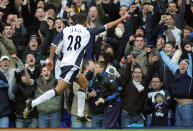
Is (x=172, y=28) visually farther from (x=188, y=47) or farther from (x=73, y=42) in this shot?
(x=73, y=42)

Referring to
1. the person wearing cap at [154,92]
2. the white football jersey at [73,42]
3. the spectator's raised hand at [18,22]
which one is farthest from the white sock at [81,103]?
the spectator's raised hand at [18,22]

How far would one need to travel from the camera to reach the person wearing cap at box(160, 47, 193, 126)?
12586mm

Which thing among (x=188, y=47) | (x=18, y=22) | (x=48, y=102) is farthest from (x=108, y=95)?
(x=18, y=22)

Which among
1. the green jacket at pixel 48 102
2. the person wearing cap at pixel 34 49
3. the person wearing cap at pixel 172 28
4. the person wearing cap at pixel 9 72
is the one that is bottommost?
the green jacket at pixel 48 102

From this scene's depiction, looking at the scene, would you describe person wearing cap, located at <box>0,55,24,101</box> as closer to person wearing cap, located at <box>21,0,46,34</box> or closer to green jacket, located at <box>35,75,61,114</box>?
green jacket, located at <box>35,75,61,114</box>

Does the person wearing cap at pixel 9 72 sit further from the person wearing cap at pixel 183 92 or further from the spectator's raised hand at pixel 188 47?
the spectator's raised hand at pixel 188 47

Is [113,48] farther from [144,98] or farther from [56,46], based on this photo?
[56,46]

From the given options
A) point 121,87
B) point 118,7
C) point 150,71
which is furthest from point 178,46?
point 118,7

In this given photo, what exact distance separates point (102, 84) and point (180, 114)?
6.16ft

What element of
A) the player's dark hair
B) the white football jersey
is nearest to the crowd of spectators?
the white football jersey

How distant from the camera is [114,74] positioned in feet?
39.9

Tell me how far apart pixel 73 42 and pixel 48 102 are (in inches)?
94.0

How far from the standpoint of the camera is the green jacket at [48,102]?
42.5 ft

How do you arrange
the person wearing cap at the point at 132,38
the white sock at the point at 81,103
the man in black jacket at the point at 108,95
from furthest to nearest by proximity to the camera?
the person wearing cap at the point at 132,38
the man in black jacket at the point at 108,95
the white sock at the point at 81,103
